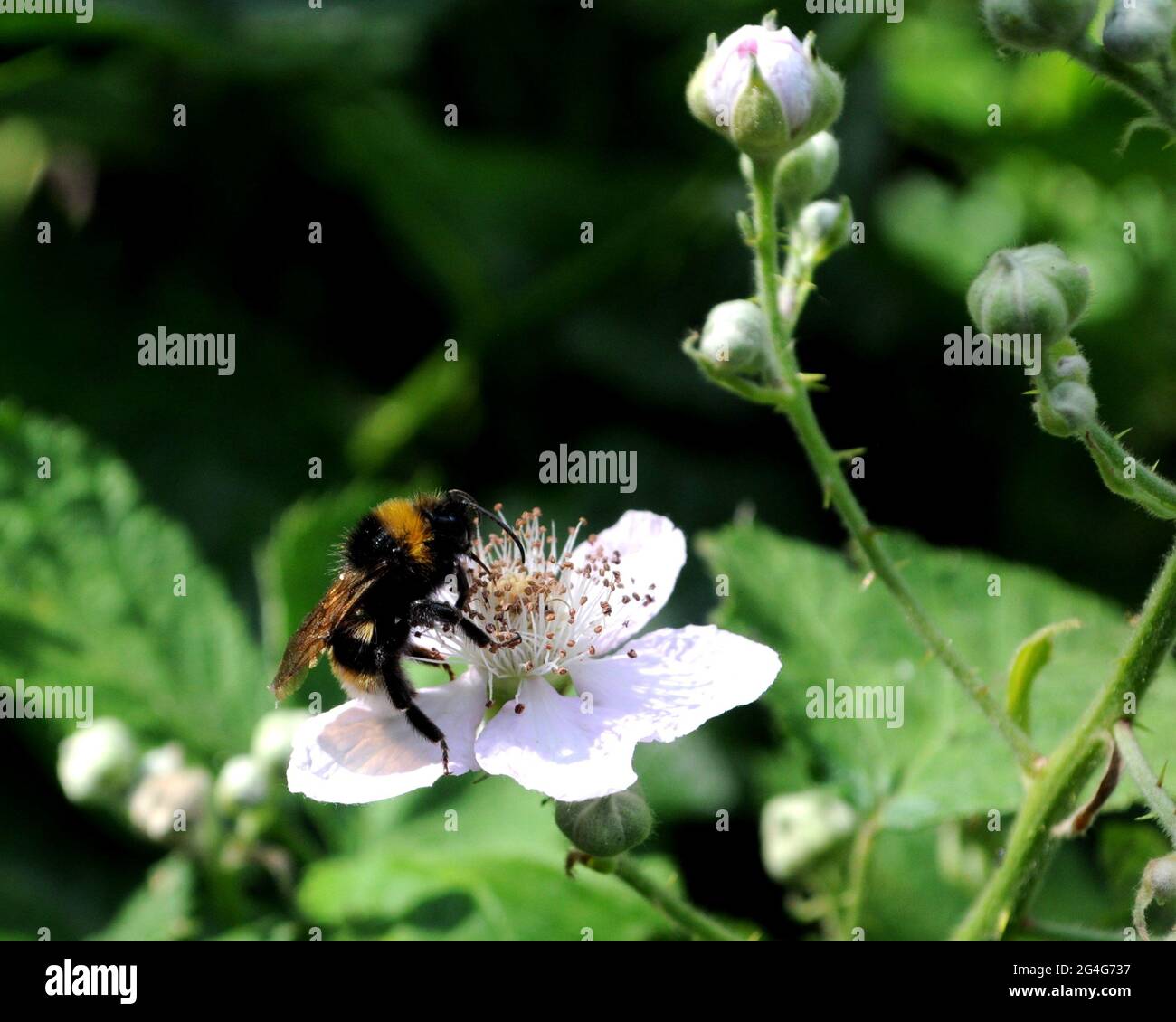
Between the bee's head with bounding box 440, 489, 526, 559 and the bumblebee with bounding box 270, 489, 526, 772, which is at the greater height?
the bee's head with bounding box 440, 489, 526, 559

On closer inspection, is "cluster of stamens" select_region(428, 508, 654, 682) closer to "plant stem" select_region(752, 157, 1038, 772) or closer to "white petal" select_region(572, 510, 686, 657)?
"white petal" select_region(572, 510, 686, 657)

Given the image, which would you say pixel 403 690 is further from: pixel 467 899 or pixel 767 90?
pixel 767 90

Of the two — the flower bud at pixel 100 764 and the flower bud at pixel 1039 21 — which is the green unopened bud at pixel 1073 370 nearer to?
the flower bud at pixel 1039 21

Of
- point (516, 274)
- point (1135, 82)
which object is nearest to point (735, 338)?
point (1135, 82)

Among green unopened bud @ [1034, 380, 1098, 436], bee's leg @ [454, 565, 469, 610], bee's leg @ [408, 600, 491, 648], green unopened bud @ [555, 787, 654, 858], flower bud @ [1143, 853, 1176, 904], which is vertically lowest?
flower bud @ [1143, 853, 1176, 904]

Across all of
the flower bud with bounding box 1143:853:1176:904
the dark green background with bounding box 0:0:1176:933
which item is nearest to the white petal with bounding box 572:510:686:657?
the flower bud with bounding box 1143:853:1176:904
